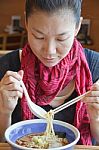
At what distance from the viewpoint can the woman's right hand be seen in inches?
39.8

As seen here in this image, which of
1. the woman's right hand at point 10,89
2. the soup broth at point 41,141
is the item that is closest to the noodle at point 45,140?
the soup broth at point 41,141

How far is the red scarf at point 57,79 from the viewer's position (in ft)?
3.90

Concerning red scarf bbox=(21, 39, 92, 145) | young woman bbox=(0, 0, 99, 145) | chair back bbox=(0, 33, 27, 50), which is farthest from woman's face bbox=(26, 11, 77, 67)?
chair back bbox=(0, 33, 27, 50)

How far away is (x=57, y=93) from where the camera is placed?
121cm

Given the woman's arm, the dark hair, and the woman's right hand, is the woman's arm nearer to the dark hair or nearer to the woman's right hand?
the woman's right hand

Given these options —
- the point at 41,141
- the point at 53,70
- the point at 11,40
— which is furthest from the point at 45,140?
the point at 11,40

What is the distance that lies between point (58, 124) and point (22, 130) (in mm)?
106

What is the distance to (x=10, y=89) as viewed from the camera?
102 cm

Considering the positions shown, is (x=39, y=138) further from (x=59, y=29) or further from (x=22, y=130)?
(x=59, y=29)

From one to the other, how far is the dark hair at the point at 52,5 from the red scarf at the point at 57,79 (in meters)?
0.19

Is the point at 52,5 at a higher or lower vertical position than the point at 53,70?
higher

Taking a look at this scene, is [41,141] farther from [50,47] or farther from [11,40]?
[11,40]

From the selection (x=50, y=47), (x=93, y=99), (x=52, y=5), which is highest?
(x=52, y=5)

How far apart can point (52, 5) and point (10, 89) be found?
27 centimetres
